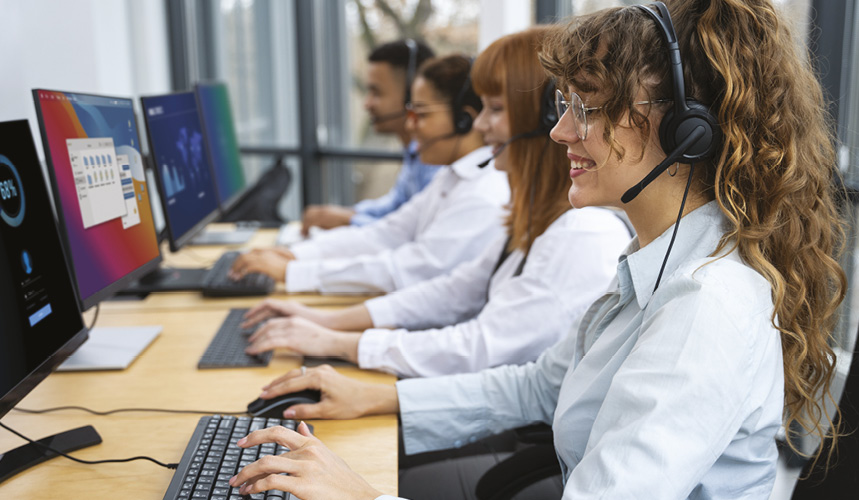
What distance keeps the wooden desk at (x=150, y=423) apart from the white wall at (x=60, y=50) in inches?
25.3

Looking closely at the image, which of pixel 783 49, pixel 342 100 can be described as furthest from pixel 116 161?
pixel 342 100

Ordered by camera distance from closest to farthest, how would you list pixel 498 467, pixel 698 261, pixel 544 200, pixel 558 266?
pixel 698 261, pixel 498 467, pixel 558 266, pixel 544 200

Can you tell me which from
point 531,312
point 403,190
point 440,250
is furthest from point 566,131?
point 403,190

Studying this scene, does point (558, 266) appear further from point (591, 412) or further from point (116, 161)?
point (116, 161)

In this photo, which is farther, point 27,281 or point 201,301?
point 201,301

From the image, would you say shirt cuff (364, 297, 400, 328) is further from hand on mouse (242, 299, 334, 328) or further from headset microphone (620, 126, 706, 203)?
headset microphone (620, 126, 706, 203)

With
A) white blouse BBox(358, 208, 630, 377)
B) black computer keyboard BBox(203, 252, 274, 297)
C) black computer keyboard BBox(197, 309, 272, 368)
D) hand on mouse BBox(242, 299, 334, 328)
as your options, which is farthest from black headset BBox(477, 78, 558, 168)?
black computer keyboard BBox(203, 252, 274, 297)

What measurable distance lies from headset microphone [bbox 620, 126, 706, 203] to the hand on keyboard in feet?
4.03

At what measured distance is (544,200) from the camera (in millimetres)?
1440

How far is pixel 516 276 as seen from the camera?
1416 mm

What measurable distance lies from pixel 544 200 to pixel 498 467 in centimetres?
55

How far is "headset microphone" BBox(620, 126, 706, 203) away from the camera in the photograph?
2.53ft

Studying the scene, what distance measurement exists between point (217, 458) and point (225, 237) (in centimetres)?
169

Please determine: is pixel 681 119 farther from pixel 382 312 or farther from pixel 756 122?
Result: pixel 382 312
